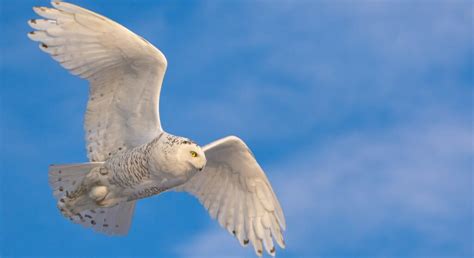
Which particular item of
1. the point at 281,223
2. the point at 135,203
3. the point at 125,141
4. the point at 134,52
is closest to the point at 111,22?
the point at 134,52

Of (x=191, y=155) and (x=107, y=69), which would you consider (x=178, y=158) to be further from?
(x=107, y=69)

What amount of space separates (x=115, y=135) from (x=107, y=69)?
95 centimetres

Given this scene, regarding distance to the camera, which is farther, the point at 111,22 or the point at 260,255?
the point at 260,255

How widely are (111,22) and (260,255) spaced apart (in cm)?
406

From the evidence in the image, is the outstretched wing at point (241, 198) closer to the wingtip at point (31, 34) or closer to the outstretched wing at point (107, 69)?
the outstretched wing at point (107, 69)

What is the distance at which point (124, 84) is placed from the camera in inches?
573

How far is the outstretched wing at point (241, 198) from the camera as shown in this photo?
15.6 m

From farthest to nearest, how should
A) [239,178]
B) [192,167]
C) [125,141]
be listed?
[239,178] → [125,141] → [192,167]

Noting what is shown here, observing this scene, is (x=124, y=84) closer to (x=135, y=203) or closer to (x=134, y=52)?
(x=134, y=52)

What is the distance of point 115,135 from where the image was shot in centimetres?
1480

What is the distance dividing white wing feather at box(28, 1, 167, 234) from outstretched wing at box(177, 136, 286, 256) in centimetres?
136

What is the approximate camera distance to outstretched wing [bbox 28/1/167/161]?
46.5ft

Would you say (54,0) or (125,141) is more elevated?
(54,0)

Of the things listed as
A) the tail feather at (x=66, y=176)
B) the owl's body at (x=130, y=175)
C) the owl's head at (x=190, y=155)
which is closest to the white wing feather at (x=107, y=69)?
the tail feather at (x=66, y=176)
